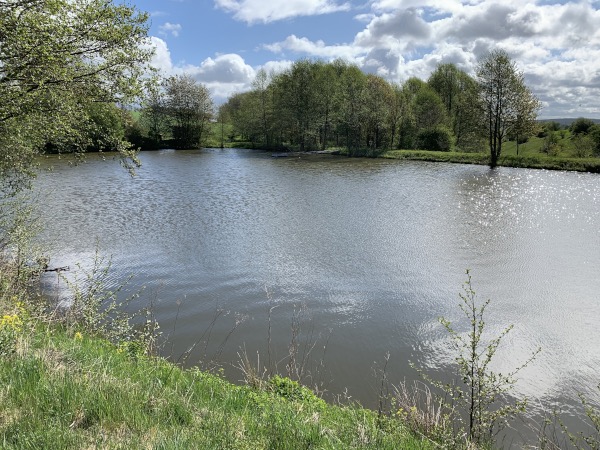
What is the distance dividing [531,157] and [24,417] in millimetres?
53988

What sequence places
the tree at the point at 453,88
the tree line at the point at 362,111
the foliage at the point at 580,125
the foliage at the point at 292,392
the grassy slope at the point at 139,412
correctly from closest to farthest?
1. the grassy slope at the point at 139,412
2. the foliage at the point at 292,392
3. the tree line at the point at 362,111
4. the foliage at the point at 580,125
5. the tree at the point at 453,88

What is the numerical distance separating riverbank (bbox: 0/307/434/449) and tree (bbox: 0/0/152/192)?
510 centimetres

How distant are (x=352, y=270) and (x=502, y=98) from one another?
147 ft

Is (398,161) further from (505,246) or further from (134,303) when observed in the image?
(134,303)

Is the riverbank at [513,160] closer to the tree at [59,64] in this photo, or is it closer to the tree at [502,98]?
the tree at [502,98]

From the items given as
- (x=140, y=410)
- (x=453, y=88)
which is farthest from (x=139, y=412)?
(x=453, y=88)

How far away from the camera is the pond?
9461mm

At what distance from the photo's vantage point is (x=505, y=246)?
60.0 ft

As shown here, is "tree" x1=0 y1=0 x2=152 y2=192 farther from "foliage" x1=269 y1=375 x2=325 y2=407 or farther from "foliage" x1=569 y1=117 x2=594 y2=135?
"foliage" x1=569 y1=117 x2=594 y2=135

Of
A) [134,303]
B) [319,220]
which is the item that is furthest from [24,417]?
[319,220]

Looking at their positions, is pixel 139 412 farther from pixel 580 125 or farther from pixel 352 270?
pixel 580 125

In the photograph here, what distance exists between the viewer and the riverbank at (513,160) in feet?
145

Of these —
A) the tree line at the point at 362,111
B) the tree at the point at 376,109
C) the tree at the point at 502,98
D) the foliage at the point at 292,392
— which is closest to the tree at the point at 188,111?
the tree line at the point at 362,111

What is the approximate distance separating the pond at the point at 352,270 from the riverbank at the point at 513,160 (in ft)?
46.1
